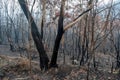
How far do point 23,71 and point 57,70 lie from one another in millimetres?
1721

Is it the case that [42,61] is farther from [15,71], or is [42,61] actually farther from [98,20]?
[98,20]

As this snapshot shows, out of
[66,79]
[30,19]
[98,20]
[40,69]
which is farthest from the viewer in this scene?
[98,20]

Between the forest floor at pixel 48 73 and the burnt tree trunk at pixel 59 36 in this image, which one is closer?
the forest floor at pixel 48 73

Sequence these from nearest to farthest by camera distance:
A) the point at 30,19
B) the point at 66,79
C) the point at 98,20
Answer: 1. the point at 66,79
2. the point at 30,19
3. the point at 98,20

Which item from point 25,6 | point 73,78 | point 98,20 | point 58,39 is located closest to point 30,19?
point 25,6

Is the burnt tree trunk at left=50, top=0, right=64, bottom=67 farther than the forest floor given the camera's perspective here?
Yes

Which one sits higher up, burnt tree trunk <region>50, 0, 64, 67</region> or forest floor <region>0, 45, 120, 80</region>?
burnt tree trunk <region>50, 0, 64, 67</region>

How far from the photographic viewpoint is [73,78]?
34.1ft

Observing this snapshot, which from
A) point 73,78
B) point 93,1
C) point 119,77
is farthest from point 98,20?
point 73,78

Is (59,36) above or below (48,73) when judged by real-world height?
above

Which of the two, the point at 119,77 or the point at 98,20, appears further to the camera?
the point at 98,20

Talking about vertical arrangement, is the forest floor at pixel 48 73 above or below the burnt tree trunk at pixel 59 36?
below

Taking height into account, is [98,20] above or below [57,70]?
above

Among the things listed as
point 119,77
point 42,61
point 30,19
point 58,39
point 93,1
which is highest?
point 93,1
